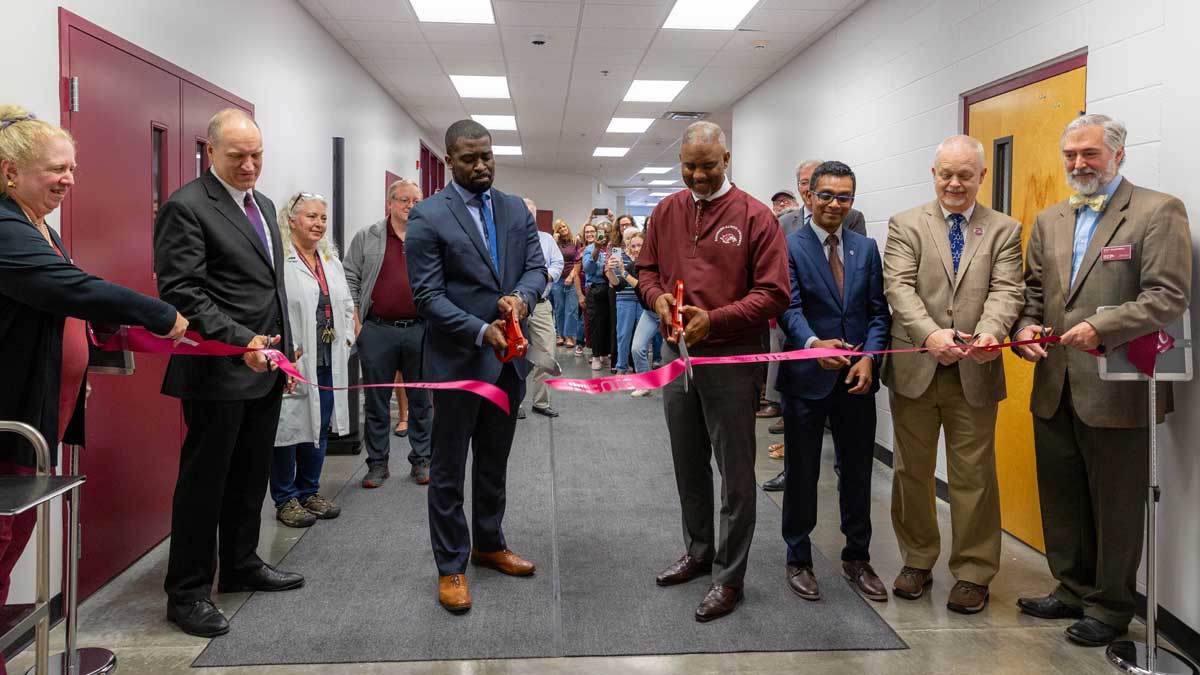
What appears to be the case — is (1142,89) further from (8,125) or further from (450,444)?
(8,125)

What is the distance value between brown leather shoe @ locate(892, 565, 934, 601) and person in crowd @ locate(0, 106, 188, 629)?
2.70 meters

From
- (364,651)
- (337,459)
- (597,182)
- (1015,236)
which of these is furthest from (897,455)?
(597,182)

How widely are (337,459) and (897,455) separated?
11.4 ft

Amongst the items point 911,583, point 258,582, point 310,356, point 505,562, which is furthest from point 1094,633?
point 310,356

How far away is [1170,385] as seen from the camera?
9.23 feet

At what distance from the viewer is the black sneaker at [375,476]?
4617 mm

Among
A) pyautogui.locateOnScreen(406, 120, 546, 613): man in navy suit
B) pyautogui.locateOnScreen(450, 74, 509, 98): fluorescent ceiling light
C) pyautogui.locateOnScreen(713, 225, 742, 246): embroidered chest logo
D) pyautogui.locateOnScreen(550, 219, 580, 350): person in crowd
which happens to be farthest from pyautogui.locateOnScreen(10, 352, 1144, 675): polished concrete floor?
pyautogui.locateOnScreen(550, 219, 580, 350): person in crowd

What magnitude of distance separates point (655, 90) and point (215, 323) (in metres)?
7.41

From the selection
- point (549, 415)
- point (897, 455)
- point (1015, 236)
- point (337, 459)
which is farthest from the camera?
point (549, 415)

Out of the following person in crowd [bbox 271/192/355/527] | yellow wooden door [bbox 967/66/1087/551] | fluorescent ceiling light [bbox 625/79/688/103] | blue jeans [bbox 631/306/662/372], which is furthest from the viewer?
fluorescent ceiling light [bbox 625/79/688/103]

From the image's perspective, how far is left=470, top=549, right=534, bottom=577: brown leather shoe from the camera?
3.30 meters

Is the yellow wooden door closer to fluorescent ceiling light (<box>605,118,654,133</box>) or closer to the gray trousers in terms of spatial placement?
the gray trousers

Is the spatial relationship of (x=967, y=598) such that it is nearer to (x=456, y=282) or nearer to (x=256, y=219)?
(x=456, y=282)

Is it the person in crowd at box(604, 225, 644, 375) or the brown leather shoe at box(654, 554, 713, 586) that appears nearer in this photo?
the brown leather shoe at box(654, 554, 713, 586)
